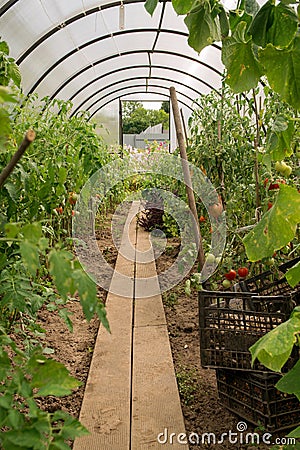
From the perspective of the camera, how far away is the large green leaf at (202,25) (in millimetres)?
1316

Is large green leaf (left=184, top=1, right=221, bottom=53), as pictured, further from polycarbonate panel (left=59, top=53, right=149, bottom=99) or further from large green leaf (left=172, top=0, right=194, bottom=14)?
polycarbonate panel (left=59, top=53, right=149, bottom=99)

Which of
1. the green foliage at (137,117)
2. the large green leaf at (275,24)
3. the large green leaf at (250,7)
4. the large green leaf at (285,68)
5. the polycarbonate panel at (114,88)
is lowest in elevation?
the large green leaf at (285,68)

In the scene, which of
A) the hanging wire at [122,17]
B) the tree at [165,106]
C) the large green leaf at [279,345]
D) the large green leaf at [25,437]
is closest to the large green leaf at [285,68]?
the large green leaf at [279,345]

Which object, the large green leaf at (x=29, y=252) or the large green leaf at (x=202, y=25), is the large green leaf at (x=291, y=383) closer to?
the large green leaf at (x=29, y=252)

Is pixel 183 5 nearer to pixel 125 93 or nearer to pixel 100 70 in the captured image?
pixel 100 70

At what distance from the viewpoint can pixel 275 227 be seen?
4.55 ft

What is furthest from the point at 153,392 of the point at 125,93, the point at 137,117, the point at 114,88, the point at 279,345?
the point at 137,117

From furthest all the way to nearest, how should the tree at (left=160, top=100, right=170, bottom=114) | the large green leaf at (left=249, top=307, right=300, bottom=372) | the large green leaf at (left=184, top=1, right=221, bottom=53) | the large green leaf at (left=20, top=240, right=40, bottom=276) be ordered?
the tree at (left=160, top=100, right=170, bottom=114), the large green leaf at (left=184, top=1, right=221, bottom=53), the large green leaf at (left=249, top=307, right=300, bottom=372), the large green leaf at (left=20, top=240, right=40, bottom=276)

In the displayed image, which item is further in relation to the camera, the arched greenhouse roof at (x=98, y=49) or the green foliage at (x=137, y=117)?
the green foliage at (x=137, y=117)

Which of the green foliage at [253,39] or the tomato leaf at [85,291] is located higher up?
the green foliage at [253,39]

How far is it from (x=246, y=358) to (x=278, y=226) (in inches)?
36.5

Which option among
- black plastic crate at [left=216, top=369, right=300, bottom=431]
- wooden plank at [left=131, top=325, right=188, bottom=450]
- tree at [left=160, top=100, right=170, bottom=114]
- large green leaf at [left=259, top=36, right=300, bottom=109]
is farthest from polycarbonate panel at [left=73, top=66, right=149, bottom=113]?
tree at [left=160, top=100, right=170, bottom=114]

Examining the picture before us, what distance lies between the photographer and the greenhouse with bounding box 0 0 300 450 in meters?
1.14

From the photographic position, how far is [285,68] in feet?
4.04
